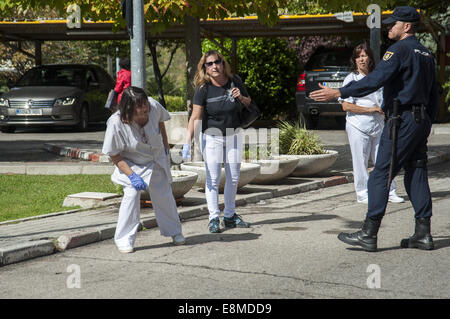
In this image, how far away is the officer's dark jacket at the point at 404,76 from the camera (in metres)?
6.71

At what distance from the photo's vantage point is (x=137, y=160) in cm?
717

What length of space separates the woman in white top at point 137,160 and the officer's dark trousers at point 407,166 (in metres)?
1.90

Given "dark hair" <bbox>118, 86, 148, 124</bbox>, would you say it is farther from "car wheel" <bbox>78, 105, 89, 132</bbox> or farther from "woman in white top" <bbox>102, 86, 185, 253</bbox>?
"car wheel" <bbox>78, 105, 89, 132</bbox>

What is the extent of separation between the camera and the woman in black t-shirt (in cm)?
804

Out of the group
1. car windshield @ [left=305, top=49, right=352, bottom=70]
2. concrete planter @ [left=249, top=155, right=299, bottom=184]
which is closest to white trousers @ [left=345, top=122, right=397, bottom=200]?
concrete planter @ [left=249, top=155, right=299, bottom=184]

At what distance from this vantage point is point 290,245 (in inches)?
287

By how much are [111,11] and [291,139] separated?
3.44 meters

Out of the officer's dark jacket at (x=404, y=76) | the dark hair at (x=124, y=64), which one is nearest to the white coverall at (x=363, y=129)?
the officer's dark jacket at (x=404, y=76)

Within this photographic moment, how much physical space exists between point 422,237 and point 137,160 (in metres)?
2.68

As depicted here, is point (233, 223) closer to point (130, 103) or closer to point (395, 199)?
point (130, 103)

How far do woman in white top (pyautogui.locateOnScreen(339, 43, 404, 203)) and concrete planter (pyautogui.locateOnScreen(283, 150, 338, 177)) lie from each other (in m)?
2.18

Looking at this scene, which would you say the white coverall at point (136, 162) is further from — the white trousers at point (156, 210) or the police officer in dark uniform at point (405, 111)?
the police officer in dark uniform at point (405, 111)

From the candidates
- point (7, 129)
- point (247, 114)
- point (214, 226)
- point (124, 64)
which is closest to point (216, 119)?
point (247, 114)

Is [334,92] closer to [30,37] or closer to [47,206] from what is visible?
[47,206]
